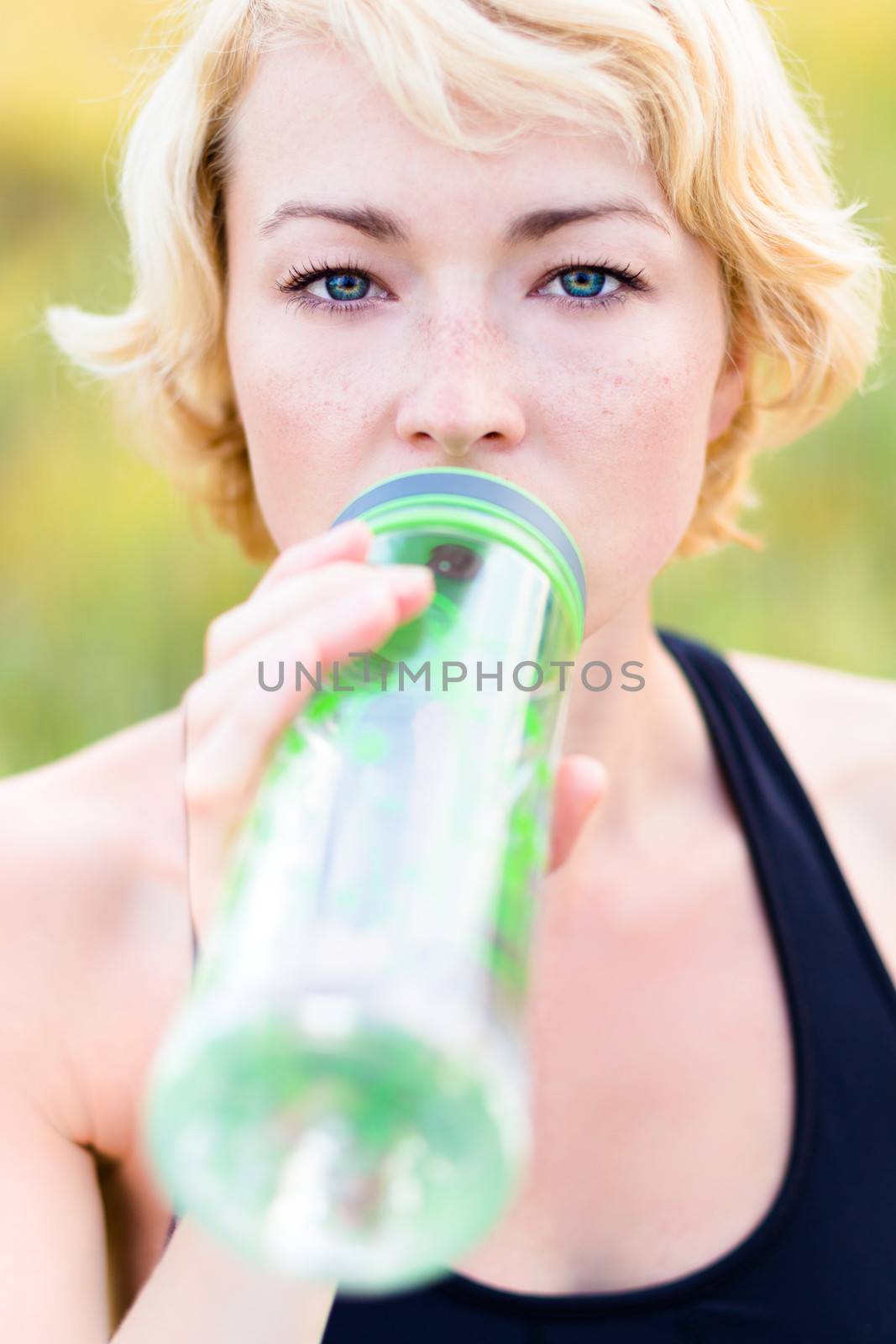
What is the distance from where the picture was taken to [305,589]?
71 cm

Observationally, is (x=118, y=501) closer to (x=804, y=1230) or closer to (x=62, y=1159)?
(x=62, y=1159)

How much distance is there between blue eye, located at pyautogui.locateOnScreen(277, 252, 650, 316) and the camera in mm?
979

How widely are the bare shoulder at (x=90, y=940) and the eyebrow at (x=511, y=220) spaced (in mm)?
586

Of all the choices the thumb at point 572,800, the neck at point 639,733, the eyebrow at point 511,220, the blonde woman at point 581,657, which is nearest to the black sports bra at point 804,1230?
the blonde woman at point 581,657

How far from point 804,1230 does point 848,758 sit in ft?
1.84

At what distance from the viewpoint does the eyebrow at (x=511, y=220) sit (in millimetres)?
938

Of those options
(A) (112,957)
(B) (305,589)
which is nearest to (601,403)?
(B) (305,589)

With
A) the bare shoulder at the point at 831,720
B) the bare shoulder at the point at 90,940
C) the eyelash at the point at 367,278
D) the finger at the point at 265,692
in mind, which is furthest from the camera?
the bare shoulder at the point at 831,720

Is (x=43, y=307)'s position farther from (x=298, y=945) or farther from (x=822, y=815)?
(x=298, y=945)

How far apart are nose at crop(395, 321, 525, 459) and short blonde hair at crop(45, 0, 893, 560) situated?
0.14m

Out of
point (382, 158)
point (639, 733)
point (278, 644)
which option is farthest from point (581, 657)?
point (278, 644)

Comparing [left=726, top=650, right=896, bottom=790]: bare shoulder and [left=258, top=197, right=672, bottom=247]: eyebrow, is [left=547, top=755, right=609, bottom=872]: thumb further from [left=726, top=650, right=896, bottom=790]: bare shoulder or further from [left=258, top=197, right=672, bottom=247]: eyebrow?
[left=726, top=650, right=896, bottom=790]: bare shoulder

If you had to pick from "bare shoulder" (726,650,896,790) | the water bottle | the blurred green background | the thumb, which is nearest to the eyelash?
the water bottle

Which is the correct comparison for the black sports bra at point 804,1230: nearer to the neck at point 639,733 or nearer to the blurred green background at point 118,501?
the neck at point 639,733
